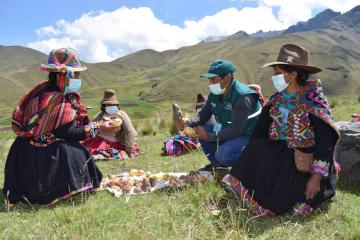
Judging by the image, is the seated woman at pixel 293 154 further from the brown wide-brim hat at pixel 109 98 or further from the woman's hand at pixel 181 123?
the brown wide-brim hat at pixel 109 98

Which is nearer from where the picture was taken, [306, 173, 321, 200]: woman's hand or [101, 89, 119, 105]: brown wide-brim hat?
[306, 173, 321, 200]: woman's hand

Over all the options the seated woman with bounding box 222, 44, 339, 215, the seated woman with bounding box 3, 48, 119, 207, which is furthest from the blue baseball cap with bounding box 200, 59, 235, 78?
the seated woman with bounding box 3, 48, 119, 207

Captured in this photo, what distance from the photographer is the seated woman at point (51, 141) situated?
5.05 metres

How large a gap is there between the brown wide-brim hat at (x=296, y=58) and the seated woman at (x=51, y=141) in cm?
243

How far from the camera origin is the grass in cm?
348

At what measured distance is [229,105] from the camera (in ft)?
18.6

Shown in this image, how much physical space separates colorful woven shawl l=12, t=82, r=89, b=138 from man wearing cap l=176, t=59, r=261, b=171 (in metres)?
1.55

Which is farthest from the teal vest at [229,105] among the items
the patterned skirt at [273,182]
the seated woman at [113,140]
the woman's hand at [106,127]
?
the seated woman at [113,140]

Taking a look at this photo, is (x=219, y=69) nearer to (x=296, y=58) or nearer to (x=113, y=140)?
(x=296, y=58)

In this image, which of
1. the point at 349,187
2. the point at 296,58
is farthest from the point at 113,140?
the point at 296,58

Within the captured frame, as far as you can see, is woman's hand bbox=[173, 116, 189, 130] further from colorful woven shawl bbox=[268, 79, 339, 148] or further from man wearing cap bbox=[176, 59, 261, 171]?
colorful woven shawl bbox=[268, 79, 339, 148]

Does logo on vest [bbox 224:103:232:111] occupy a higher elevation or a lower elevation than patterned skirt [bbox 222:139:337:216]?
higher

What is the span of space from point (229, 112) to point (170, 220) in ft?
7.51

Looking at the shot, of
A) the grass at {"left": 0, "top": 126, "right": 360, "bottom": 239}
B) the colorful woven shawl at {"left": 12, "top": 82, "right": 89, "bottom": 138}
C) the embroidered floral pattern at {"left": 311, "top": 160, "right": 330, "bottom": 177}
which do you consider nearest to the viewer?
the grass at {"left": 0, "top": 126, "right": 360, "bottom": 239}
